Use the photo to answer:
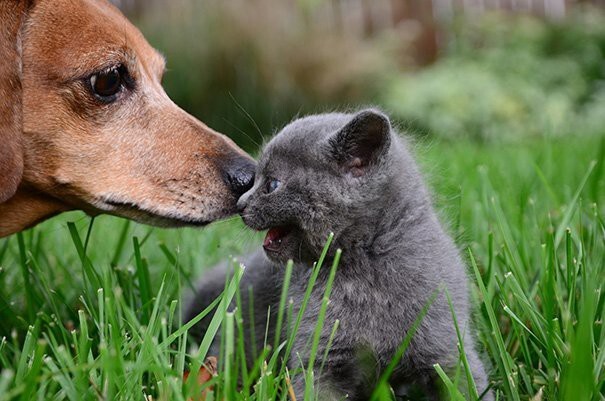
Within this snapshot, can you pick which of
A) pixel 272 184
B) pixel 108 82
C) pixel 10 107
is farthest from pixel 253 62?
pixel 272 184

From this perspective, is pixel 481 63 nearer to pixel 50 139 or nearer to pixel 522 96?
pixel 522 96

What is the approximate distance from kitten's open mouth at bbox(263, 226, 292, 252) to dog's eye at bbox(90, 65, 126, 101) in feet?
3.12

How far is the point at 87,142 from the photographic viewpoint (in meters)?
2.95

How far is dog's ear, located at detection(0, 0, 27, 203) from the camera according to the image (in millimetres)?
2699

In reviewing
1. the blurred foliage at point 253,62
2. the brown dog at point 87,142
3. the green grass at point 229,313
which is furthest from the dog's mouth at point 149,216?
the blurred foliage at point 253,62

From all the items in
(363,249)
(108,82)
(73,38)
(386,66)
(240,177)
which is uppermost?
(73,38)

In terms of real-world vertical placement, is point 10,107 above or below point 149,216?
above

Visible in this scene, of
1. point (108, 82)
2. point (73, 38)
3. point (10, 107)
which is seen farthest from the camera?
point (108, 82)

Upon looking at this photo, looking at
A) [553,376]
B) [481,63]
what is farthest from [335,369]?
[481,63]

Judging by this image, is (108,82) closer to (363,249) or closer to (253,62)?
(363,249)

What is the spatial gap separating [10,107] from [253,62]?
7603mm

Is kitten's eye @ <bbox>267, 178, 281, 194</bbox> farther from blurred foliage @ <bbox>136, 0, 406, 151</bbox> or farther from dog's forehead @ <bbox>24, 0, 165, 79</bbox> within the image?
blurred foliage @ <bbox>136, 0, 406, 151</bbox>

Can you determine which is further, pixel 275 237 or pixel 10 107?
pixel 10 107

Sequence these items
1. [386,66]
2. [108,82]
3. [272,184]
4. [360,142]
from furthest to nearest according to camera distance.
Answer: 1. [386,66]
2. [108,82]
3. [272,184]
4. [360,142]
